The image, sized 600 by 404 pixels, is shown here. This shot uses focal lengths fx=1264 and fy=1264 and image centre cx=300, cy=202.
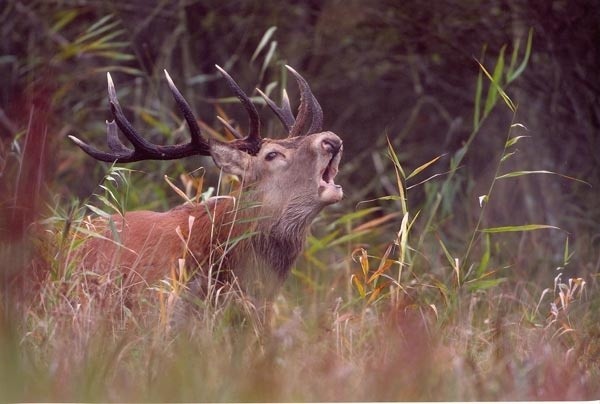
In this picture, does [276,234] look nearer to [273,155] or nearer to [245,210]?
[245,210]

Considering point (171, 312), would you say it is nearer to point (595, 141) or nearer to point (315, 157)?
point (315, 157)

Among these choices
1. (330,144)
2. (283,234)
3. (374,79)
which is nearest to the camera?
(330,144)

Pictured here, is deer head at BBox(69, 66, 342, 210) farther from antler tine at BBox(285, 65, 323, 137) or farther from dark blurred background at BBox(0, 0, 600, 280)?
dark blurred background at BBox(0, 0, 600, 280)

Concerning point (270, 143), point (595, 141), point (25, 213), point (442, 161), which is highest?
point (25, 213)

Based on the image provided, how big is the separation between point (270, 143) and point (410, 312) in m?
1.19

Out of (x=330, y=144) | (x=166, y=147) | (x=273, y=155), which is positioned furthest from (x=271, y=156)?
(x=166, y=147)

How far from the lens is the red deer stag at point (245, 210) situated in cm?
497

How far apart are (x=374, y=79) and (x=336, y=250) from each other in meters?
2.52

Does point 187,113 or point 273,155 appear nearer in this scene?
point 187,113

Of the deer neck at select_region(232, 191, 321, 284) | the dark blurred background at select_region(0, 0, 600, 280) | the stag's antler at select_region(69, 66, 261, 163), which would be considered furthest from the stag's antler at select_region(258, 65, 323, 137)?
the dark blurred background at select_region(0, 0, 600, 280)

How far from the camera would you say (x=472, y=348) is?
4.32 metres

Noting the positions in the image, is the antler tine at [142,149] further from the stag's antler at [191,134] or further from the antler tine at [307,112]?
the antler tine at [307,112]

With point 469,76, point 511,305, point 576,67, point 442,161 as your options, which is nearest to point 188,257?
point 511,305

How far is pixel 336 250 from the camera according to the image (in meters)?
6.68
